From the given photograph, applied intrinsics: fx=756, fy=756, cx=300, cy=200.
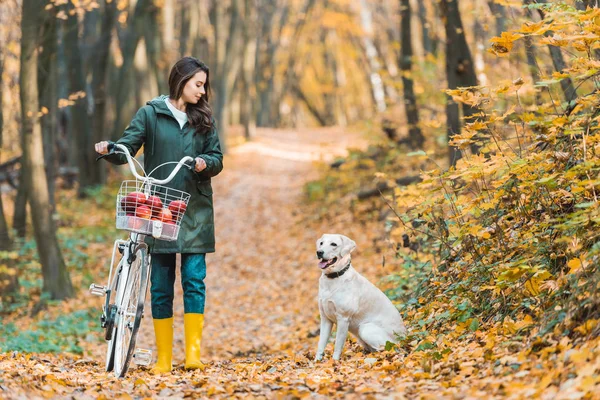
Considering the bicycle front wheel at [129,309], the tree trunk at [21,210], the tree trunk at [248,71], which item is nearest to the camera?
the bicycle front wheel at [129,309]

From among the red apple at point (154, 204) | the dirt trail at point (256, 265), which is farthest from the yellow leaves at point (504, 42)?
the dirt trail at point (256, 265)

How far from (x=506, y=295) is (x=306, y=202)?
12812 mm

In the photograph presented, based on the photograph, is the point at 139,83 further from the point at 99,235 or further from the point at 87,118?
the point at 99,235

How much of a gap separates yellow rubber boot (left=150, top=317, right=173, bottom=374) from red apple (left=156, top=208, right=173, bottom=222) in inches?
41.9

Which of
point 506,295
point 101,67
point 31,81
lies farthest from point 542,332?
point 101,67

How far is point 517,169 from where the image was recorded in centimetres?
556

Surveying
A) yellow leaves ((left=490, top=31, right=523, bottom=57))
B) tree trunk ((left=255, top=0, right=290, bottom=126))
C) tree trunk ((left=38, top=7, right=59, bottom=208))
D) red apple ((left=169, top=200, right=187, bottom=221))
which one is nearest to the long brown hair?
red apple ((left=169, top=200, right=187, bottom=221))

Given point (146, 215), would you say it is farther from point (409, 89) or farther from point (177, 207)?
point (409, 89)

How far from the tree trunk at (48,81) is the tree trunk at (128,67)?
21.1 ft

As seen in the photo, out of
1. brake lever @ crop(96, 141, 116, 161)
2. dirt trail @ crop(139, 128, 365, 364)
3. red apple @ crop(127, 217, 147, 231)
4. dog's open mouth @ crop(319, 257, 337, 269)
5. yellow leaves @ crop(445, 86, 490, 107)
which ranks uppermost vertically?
yellow leaves @ crop(445, 86, 490, 107)

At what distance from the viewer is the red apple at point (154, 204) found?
A: 5.20 meters

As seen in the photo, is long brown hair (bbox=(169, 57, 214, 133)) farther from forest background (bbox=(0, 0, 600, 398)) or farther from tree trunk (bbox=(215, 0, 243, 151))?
tree trunk (bbox=(215, 0, 243, 151))

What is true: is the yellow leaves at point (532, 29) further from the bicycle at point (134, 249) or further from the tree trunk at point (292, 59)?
the tree trunk at point (292, 59)

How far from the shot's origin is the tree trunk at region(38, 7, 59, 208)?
1067cm
